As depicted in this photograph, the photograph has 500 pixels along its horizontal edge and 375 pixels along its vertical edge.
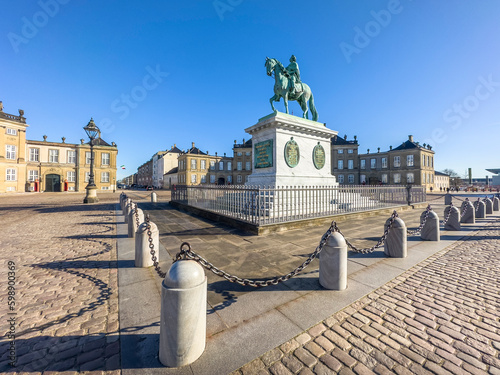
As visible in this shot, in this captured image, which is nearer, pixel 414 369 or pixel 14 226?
pixel 414 369

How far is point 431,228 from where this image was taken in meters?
5.79

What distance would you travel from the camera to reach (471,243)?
5688 mm

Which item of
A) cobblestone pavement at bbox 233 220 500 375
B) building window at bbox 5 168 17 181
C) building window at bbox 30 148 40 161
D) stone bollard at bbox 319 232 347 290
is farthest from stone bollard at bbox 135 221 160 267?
building window at bbox 30 148 40 161

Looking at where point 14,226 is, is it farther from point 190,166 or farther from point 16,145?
point 190,166

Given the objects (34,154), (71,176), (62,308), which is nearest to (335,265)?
(62,308)

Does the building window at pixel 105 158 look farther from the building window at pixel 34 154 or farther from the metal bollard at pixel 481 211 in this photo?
the metal bollard at pixel 481 211

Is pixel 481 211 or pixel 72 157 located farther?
pixel 72 157

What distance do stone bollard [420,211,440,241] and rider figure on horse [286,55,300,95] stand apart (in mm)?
8225

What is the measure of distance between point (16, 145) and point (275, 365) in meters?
48.7

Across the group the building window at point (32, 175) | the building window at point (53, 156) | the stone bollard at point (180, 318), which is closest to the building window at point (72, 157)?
the building window at point (53, 156)

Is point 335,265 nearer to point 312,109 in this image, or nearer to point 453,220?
point 453,220

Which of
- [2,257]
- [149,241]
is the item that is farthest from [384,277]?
[2,257]

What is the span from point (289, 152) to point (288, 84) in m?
3.80

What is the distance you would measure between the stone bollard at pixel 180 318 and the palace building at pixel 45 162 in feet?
150
